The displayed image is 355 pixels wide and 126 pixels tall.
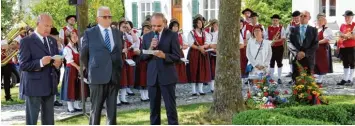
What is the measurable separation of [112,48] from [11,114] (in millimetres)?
4993

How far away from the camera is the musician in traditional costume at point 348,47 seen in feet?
56.8

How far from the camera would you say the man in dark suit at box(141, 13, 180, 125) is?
10.1 m

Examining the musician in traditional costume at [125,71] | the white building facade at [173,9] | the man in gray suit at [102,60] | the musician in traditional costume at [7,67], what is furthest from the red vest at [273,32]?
the white building facade at [173,9]

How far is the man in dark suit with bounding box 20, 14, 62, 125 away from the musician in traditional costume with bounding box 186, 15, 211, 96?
687 centimetres

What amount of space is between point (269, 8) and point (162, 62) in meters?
19.6

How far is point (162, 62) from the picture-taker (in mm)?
10211

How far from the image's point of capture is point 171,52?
10227mm

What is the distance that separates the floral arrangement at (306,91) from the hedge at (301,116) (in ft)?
6.83

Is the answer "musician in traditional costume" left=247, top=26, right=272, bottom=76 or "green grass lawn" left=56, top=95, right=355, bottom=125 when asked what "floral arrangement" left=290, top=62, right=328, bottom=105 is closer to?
"green grass lawn" left=56, top=95, right=355, bottom=125

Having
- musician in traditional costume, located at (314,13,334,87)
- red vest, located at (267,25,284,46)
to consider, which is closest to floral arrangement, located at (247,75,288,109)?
musician in traditional costume, located at (314,13,334,87)

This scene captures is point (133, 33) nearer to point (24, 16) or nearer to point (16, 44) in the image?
point (16, 44)

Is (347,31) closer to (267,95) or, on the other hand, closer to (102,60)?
(267,95)

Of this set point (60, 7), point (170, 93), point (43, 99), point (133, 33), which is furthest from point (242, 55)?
point (60, 7)

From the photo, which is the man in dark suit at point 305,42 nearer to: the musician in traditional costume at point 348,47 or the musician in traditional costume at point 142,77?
the musician in traditional costume at point 348,47
